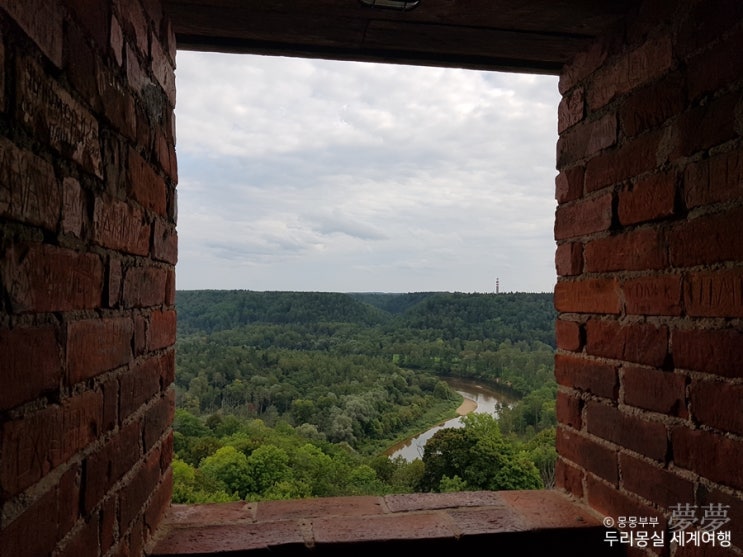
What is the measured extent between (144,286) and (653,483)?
48.2 inches

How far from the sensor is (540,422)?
2619 mm

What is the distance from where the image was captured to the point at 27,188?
2.22 feet

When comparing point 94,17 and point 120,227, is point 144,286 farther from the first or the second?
point 94,17

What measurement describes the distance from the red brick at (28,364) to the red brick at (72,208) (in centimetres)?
16

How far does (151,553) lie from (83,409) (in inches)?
23.1

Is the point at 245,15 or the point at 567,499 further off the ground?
the point at 245,15

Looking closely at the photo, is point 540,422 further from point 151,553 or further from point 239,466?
point 151,553

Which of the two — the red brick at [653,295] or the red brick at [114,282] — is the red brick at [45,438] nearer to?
the red brick at [114,282]

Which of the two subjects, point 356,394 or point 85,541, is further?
point 356,394

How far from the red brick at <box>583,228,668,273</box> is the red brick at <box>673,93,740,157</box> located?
19 centimetres

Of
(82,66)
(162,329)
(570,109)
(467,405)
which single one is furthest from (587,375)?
(467,405)

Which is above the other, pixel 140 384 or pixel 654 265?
pixel 654 265

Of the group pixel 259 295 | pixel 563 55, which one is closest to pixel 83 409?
pixel 563 55

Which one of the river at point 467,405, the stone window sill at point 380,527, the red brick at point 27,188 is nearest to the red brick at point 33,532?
the red brick at point 27,188
